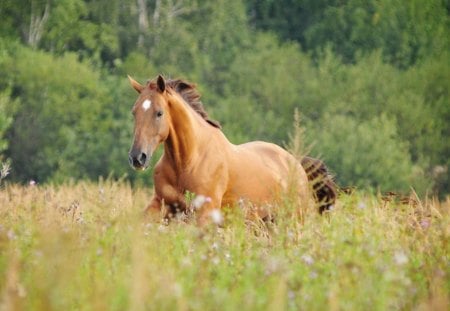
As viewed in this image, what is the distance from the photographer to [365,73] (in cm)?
5181

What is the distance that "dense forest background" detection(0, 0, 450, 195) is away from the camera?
43281 millimetres

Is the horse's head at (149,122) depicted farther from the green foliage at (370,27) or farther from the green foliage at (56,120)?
the green foliage at (370,27)

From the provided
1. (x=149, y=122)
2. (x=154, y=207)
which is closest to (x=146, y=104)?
(x=149, y=122)

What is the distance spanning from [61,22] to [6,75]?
4.98 meters

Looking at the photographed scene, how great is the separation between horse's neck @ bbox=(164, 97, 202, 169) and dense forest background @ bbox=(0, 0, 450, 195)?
23.4 meters

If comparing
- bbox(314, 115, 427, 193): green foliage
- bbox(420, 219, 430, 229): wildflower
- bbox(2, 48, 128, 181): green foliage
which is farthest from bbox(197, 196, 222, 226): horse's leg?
bbox(2, 48, 128, 181): green foliage

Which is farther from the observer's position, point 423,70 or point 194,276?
point 423,70

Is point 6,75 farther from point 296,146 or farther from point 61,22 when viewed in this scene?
point 296,146

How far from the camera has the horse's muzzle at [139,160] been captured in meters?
11.7

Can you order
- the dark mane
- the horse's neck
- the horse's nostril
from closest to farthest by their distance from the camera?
the horse's nostril, the horse's neck, the dark mane

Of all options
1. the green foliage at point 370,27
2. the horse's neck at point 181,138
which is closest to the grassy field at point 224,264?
the horse's neck at point 181,138

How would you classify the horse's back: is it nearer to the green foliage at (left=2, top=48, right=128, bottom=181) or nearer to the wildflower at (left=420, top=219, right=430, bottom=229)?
the wildflower at (left=420, top=219, right=430, bottom=229)

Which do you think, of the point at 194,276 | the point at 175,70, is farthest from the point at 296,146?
the point at 175,70

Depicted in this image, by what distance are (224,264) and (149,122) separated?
398 centimetres
